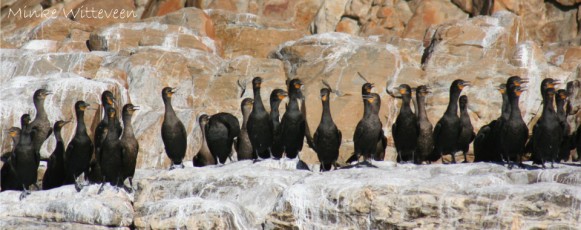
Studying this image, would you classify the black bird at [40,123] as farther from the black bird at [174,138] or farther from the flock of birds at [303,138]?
the black bird at [174,138]

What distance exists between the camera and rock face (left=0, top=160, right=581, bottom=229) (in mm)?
12984

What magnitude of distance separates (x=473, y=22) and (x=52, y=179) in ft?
41.5

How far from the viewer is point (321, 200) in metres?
14.2

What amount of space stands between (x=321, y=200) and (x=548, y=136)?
143 inches

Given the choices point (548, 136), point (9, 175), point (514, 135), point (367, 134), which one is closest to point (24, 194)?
point (9, 175)

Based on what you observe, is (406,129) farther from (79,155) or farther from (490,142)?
(79,155)

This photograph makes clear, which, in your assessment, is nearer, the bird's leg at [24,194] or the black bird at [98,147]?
the bird's leg at [24,194]

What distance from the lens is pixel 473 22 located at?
2705 centimetres

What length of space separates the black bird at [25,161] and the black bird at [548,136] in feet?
25.3

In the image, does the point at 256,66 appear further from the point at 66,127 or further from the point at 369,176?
the point at 369,176

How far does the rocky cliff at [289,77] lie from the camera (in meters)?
13.8

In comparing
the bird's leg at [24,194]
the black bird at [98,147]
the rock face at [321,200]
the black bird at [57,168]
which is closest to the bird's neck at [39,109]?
the black bird at [98,147]

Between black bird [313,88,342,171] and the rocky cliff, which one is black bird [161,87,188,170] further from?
black bird [313,88,342,171]

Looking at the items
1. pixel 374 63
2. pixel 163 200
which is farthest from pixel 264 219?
pixel 374 63
